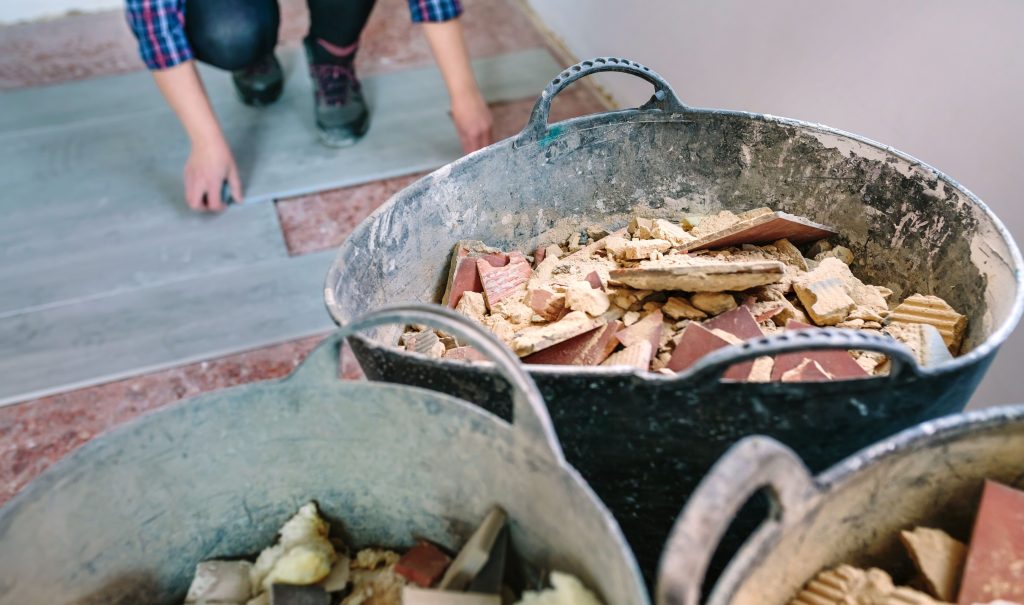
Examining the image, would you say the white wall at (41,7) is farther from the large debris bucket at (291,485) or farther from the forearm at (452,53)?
the large debris bucket at (291,485)

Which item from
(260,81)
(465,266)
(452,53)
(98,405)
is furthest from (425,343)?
(260,81)

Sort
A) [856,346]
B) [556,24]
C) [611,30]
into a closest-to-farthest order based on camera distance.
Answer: [856,346] → [611,30] → [556,24]

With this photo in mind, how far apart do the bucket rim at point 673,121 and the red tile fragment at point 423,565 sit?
23cm

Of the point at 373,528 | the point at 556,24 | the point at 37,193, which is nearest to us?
the point at 373,528

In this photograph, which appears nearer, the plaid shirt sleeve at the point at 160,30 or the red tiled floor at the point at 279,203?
the red tiled floor at the point at 279,203

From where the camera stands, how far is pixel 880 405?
2.73 ft

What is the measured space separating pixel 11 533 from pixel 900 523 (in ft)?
3.03

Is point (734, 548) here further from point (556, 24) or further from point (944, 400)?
point (556, 24)

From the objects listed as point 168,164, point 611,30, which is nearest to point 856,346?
point 611,30

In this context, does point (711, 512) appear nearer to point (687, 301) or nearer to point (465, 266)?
point (687, 301)

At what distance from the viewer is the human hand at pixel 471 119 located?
2168mm

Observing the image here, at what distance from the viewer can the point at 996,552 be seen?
75 cm

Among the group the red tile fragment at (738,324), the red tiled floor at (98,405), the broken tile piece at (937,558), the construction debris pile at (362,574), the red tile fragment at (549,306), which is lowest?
the red tiled floor at (98,405)

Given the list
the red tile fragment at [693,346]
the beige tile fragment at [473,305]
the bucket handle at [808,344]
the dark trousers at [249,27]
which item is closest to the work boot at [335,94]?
the dark trousers at [249,27]
